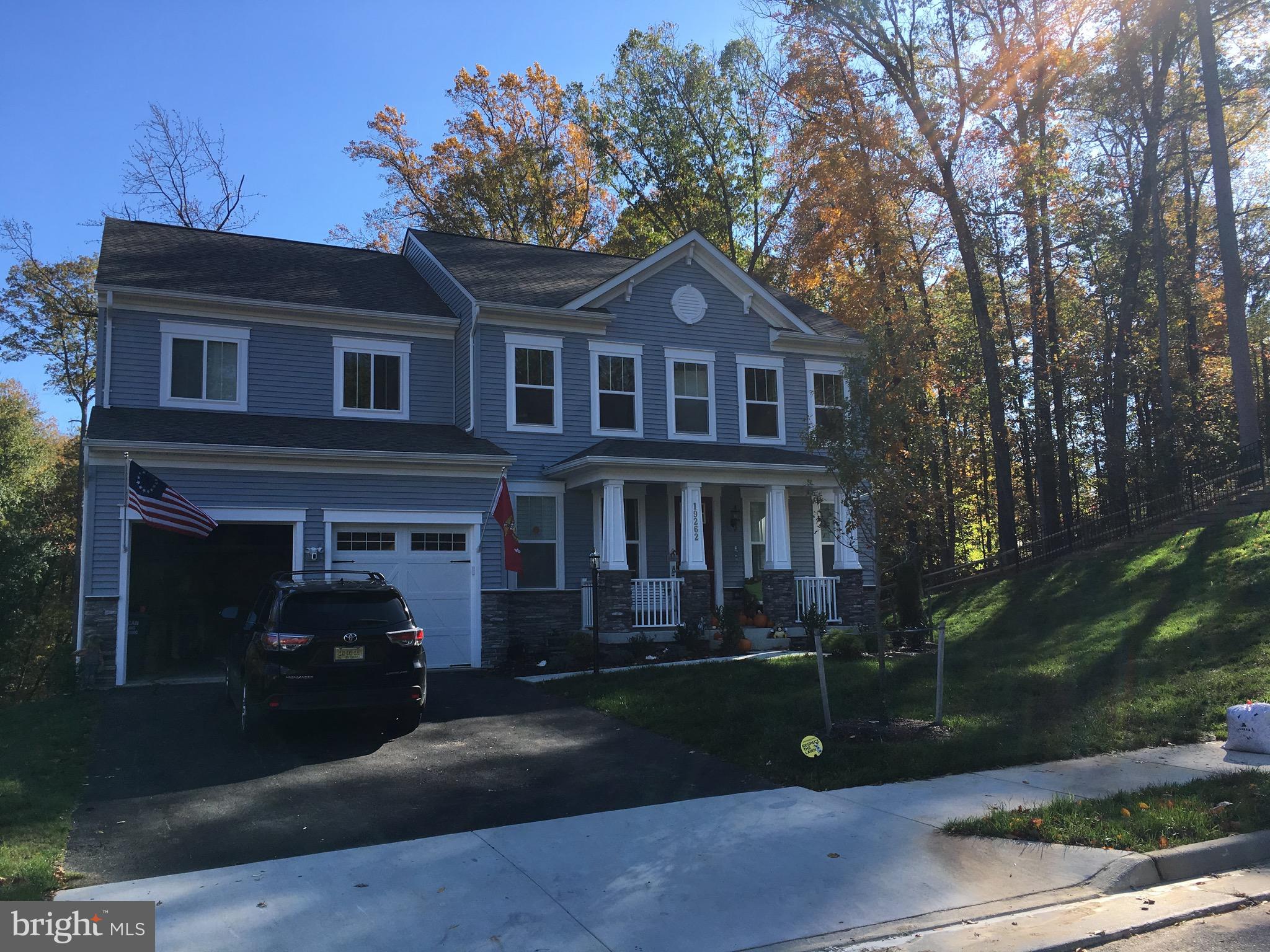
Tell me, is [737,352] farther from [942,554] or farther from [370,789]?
[942,554]

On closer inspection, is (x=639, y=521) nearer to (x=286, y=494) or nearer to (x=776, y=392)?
(x=776, y=392)

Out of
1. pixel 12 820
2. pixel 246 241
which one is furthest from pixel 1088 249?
pixel 12 820

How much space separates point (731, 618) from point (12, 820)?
1248 cm

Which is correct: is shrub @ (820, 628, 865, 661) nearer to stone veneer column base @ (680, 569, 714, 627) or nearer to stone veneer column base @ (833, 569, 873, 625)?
stone veneer column base @ (680, 569, 714, 627)

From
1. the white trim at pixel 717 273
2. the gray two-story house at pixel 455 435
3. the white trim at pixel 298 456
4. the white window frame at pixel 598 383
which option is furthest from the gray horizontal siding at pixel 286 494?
the white trim at pixel 717 273

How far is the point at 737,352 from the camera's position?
67.3 feet

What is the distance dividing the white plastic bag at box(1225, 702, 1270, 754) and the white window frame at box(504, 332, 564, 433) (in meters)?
12.6

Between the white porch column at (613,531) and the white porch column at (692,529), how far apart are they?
4.01ft

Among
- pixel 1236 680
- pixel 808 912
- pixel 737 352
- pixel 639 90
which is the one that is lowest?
pixel 808 912

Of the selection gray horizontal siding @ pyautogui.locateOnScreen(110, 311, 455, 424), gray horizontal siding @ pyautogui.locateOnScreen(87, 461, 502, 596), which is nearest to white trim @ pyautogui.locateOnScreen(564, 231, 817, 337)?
gray horizontal siding @ pyautogui.locateOnScreen(110, 311, 455, 424)

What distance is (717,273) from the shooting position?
67.6 ft

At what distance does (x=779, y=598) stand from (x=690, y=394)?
4791 mm

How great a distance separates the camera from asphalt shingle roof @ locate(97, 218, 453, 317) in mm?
17031

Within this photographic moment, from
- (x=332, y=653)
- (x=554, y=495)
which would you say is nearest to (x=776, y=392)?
(x=554, y=495)
